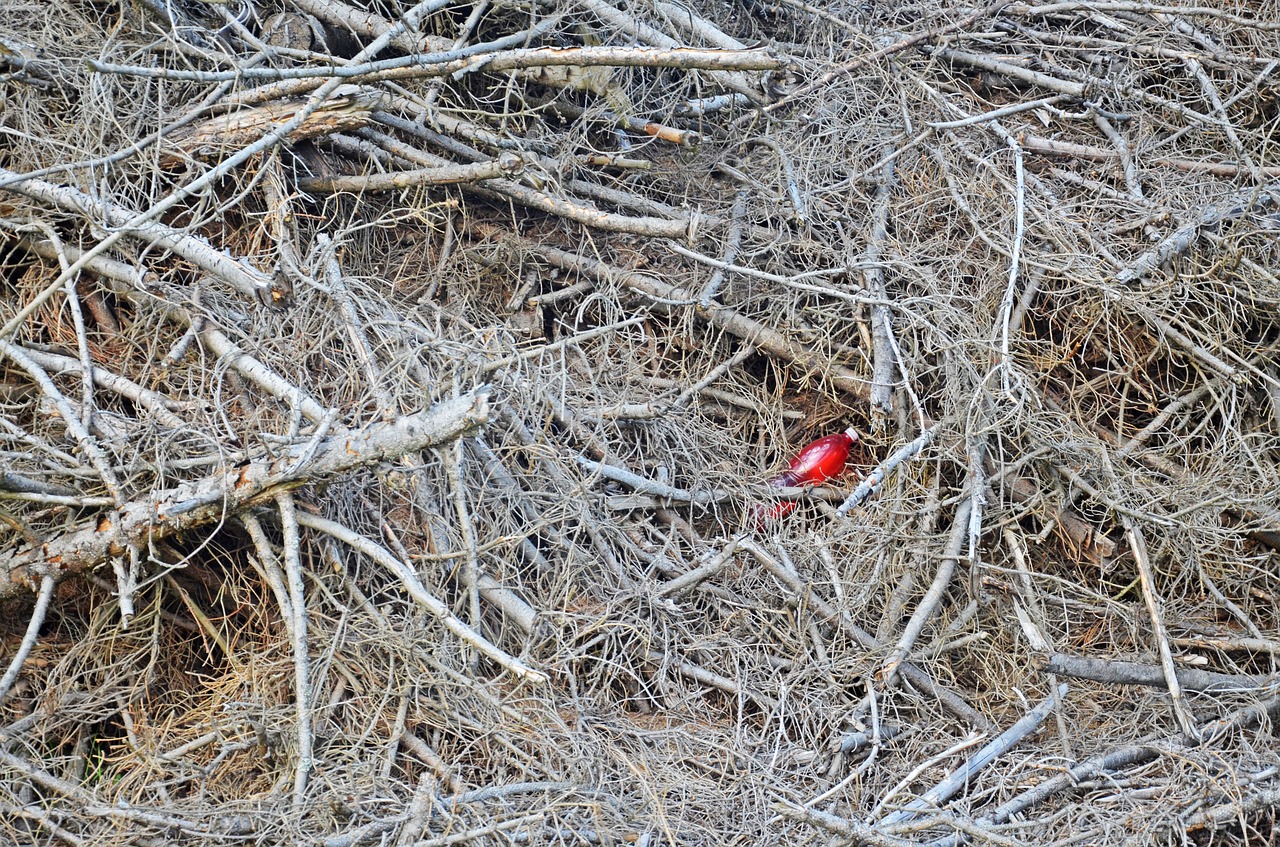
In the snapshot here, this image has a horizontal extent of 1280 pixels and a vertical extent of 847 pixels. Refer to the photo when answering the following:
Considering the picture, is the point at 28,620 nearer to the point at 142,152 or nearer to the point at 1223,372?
the point at 142,152

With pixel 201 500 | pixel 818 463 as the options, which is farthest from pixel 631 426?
pixel 201 500

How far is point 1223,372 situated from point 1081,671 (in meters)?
1.23

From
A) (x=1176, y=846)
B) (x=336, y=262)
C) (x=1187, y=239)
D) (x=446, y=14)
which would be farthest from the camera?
(x=446, y=14)

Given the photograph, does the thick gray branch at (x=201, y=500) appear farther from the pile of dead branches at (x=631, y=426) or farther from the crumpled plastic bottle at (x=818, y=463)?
the crumpled plastic bottle at (x=818, y=463)

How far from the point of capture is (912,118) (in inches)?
162

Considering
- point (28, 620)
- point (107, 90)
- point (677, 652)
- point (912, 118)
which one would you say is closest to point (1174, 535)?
point (677, 652)

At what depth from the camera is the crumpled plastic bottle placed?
364cm

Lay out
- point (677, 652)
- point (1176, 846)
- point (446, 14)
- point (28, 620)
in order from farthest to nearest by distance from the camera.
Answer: point (446, 14) → point (677, 652) → point (28, 620) → point (1176, 846)

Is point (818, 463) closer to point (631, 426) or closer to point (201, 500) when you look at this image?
point (631, 426)

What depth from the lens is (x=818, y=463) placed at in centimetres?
366

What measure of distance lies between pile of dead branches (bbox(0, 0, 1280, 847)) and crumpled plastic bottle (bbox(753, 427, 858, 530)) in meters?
0.07

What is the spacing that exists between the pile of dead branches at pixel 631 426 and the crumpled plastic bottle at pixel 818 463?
0.07 meters

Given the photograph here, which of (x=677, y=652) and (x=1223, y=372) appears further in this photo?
(x=1223, y=372)

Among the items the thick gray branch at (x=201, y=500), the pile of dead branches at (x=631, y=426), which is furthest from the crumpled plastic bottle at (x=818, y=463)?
the thick gray branch at (x=201, y=500)
